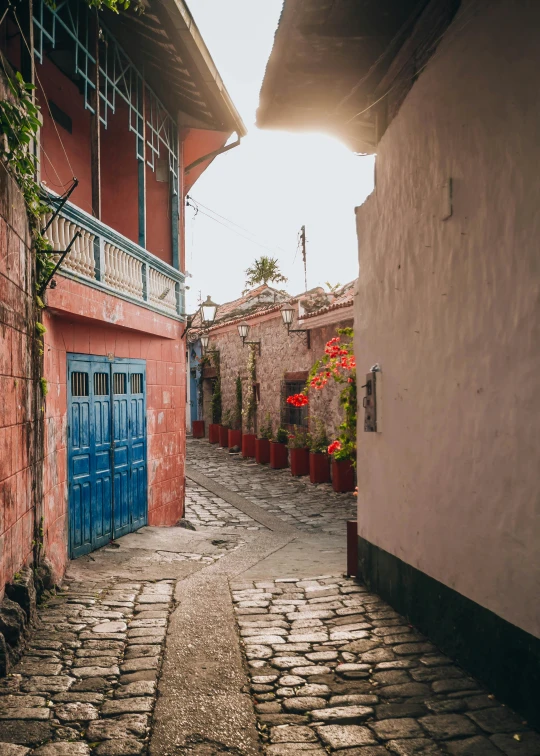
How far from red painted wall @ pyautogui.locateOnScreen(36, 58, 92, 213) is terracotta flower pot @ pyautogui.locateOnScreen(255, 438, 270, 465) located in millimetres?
9420

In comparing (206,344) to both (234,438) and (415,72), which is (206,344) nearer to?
(234,438)

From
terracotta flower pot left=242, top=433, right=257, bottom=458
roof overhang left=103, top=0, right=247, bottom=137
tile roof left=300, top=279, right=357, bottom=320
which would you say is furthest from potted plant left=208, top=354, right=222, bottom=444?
roof overhang left=103, top=0, right=247, bottom=137

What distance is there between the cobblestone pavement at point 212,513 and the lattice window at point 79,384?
11.1 ft

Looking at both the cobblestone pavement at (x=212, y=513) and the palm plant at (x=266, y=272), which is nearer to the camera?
the cobblestone pavement at (x=212, y=513)

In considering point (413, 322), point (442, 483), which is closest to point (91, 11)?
point (413, 322)

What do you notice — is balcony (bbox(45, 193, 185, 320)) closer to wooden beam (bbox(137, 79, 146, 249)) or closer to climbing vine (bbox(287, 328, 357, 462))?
wooden beam (bbox(137, 79, 146, 249))

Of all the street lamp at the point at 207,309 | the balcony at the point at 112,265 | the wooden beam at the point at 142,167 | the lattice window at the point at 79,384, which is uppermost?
the wooden beam at the point at 142,167

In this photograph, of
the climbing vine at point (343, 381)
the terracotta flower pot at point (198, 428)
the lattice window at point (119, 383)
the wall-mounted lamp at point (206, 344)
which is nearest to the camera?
the climbing vine at point (343, 381)

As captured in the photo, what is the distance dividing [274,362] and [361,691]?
46.6ft

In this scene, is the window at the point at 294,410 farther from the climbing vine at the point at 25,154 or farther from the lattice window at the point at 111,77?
the climbing vine at the point at 25,154

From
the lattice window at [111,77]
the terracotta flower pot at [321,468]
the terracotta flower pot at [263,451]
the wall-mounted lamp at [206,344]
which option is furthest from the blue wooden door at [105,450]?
the wall-mounted lamp at [206,344]

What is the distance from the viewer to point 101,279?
683 cm

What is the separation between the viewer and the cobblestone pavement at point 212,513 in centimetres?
967


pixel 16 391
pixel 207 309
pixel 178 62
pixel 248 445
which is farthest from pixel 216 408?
pixel 16 391
